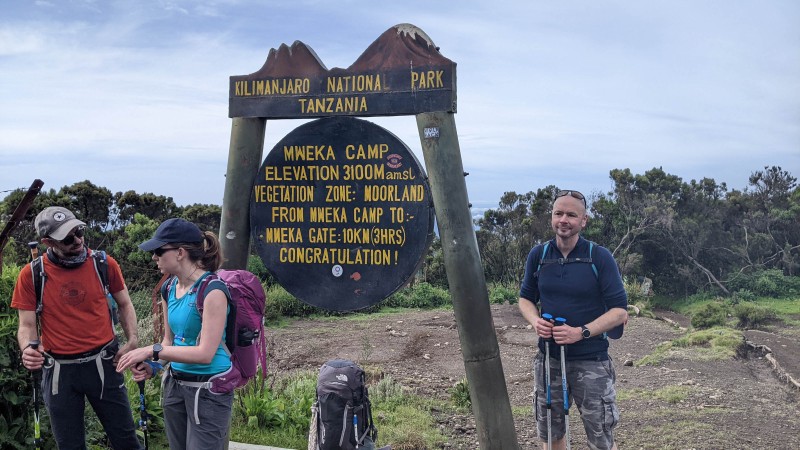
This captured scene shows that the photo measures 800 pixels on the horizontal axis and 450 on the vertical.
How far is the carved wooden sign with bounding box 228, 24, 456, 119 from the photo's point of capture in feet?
16.9

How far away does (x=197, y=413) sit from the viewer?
3768 mm

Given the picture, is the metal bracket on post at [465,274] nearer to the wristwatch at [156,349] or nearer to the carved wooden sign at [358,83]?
the carved wooden sign at [358,83]

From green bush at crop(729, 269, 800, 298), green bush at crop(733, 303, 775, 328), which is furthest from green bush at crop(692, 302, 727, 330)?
green bush at crop(729, 269, 800, 298)

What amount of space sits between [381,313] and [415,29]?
1307cm

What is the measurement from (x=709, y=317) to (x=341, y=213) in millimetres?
15465

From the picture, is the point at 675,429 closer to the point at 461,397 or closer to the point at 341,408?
the point at 461,397

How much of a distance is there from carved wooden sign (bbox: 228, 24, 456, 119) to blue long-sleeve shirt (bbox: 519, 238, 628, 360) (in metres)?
1.38

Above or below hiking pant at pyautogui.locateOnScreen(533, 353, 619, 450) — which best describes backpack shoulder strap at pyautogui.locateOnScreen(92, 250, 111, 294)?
above

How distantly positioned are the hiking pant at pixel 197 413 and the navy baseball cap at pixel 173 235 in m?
0.71

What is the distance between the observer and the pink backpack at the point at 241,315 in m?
3.75

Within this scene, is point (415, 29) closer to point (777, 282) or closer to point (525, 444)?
point (525, 444)

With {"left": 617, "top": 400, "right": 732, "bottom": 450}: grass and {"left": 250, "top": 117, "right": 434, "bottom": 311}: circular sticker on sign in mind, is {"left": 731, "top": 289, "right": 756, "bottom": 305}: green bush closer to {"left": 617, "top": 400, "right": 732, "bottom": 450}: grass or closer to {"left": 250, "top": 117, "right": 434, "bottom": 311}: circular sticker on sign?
{"left": 617, "top": 400, "right": 732, "bottom": 450}: grass

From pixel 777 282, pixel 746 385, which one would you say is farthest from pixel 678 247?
pixel 746 385

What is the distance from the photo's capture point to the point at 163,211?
18422 mm
